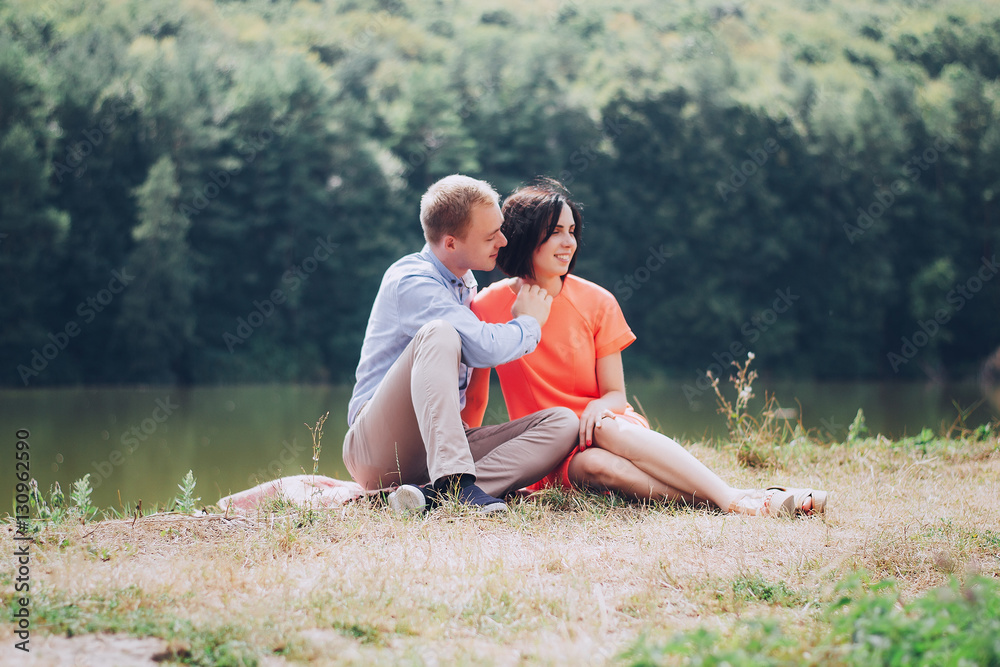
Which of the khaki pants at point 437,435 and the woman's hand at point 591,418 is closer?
the khaki pants at point 437,435

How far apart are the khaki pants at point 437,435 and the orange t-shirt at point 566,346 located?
0.75 feet

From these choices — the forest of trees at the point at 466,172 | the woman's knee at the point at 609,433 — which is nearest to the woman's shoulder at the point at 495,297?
the woman's knee at the point at 609,433

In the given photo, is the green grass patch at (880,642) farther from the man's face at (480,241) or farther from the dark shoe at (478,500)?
the man's face at (480,241)

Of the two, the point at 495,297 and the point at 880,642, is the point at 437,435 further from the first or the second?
the point at 880,642

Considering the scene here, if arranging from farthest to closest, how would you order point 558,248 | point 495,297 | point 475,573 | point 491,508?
point 495,297 < point 558,248 < point 491,508 < point 475,573

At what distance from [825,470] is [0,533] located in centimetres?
351

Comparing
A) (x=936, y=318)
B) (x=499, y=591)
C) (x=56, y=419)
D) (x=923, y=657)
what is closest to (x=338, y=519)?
(x=499, y=591)

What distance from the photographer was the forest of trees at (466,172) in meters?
20.0

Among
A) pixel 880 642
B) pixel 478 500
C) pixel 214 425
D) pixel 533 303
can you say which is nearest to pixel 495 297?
pixel 533 303

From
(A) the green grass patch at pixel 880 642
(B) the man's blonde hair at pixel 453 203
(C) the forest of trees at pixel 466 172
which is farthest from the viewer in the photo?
(C) the forest of trees at pixel 466 172

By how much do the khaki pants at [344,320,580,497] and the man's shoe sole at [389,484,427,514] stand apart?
8cm

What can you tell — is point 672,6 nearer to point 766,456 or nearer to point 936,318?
point 936,318

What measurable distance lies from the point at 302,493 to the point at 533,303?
1.20 m

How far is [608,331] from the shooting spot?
3561mm
